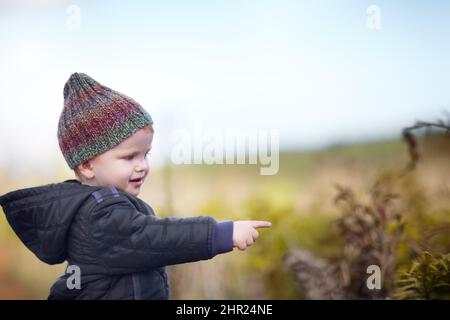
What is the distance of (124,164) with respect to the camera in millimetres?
1833

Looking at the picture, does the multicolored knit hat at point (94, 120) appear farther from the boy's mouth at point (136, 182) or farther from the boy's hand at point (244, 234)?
the boy's hand at point (244, 234)

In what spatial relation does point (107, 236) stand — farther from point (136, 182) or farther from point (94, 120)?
point (94, 120)

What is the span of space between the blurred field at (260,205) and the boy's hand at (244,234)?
40.5 inches

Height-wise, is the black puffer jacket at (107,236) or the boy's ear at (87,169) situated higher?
the boy's ear at (87,169)

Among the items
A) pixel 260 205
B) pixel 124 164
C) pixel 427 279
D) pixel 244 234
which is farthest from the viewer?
pixel 260 205

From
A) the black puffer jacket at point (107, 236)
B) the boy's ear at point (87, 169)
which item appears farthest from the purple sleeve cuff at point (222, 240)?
the boy's ear at point (87, 169)

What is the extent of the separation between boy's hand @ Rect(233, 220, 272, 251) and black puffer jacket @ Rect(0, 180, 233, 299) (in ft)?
0.05

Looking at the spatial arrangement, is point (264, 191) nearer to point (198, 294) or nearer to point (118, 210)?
point (198, 294)

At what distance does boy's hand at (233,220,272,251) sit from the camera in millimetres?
1726

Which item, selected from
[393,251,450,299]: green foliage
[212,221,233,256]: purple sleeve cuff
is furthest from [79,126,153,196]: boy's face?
[393,251,450,299]: green foliage

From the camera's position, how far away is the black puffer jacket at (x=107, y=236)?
1738 mm

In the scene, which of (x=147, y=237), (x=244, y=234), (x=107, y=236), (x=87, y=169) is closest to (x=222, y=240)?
(x=244, y=234)

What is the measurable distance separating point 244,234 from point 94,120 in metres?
0.52

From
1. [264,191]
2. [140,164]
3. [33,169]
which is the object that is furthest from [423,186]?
[33,169]
